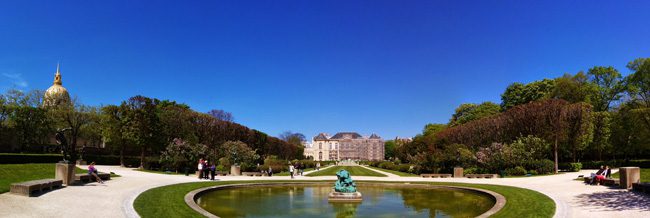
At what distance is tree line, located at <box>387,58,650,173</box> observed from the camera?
39.6 meters

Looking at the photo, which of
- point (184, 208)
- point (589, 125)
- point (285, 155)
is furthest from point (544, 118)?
point (285, 155)

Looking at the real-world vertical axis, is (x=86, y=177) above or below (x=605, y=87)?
below

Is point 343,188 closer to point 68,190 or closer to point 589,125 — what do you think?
point 68,190

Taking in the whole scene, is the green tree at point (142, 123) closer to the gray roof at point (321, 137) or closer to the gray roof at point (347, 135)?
the gray roof at point (321, 137)

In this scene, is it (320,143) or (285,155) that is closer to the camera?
(285,155)

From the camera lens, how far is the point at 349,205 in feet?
59.0

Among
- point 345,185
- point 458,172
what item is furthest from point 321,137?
point 345,185

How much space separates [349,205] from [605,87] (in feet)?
188

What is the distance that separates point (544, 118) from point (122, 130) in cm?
4551

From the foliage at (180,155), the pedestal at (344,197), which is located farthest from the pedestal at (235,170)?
the pedestal at (344,197)

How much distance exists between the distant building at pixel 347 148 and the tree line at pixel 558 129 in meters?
121

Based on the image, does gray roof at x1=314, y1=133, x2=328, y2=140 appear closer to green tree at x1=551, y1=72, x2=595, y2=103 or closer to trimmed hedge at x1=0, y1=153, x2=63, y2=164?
green tree at x1=551, y1=72, x2=595, y2=103

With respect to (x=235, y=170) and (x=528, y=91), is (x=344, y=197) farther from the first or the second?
(x=528, y=91)

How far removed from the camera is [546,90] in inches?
2709
